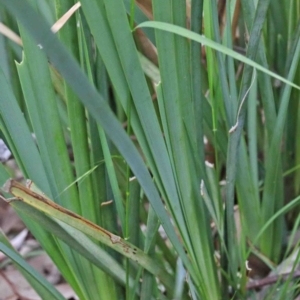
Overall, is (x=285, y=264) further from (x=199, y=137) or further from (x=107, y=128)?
(x=107, y=128)

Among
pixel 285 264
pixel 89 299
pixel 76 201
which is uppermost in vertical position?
pixel 76 201

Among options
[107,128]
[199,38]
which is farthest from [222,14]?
[107,128]

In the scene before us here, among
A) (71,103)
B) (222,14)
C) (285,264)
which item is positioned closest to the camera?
(71,103)

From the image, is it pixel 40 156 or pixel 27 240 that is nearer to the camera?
pixel 40 156

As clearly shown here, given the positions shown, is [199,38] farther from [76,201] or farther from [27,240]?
[27,240]

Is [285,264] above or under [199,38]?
under

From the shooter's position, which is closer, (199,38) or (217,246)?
(199,38)

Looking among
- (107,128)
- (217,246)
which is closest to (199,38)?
(107,128)

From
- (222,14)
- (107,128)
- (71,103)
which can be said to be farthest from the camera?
(222,14)

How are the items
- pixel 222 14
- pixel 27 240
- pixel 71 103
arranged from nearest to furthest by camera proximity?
pixel 71 103 < pixel 222 14 < pixel 27 240
